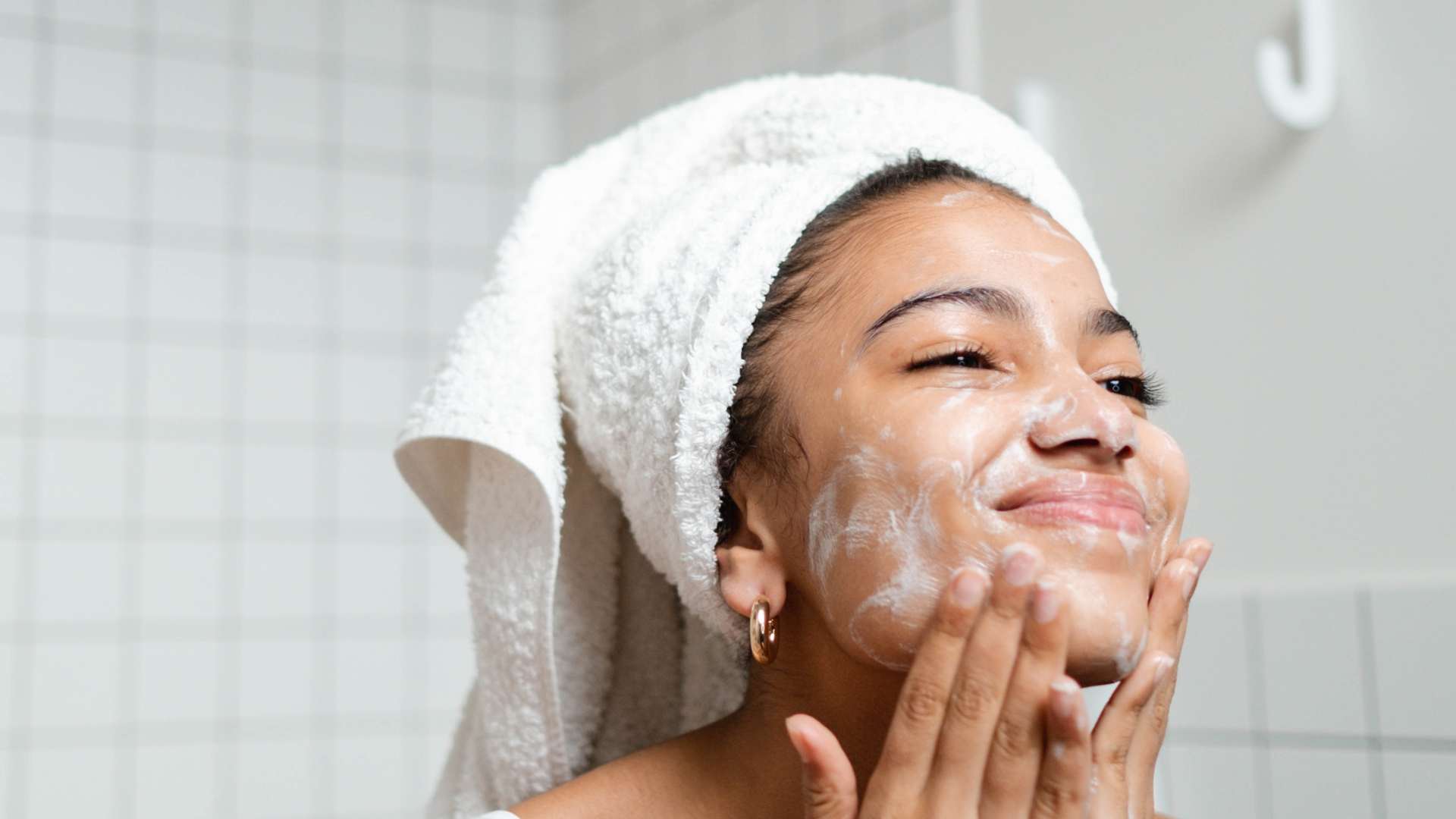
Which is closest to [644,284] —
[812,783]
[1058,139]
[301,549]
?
[812,783]

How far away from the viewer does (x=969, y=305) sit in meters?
0.84

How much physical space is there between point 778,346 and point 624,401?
0.13 meters

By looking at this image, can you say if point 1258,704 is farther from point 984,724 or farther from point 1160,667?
point 984,724

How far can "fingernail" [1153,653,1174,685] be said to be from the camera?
810 mm

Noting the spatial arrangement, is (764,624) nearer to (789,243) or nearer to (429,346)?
(789,243)

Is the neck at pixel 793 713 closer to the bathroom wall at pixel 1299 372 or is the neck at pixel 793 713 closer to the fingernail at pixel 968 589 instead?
the fingernail at pixel 968 589

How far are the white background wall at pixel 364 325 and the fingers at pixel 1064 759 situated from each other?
2.02 feet

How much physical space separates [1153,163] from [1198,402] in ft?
0.89

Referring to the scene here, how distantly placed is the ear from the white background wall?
635 mm

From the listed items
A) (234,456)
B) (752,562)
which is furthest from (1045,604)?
(234,456)

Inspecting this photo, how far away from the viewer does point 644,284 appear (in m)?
0.97

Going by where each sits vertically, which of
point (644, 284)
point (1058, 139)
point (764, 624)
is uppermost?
point (1058, 139)

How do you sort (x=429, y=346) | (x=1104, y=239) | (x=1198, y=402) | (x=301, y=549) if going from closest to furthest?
(x=1198, y=402) < (x=1104, y=239) < (x=301, y=549) < (x=429, y=346)

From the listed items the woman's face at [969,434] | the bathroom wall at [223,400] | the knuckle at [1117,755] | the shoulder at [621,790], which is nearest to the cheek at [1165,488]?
the woman's face at [969,434]
